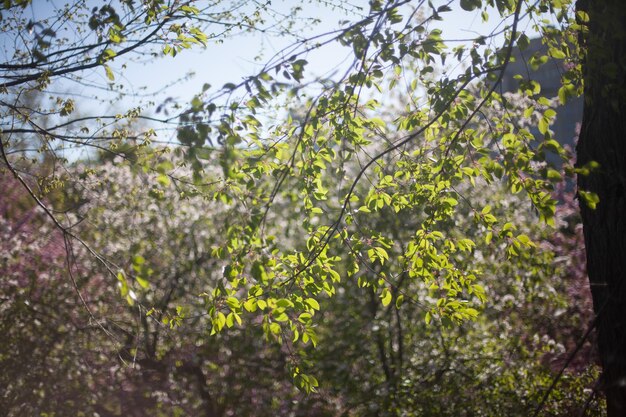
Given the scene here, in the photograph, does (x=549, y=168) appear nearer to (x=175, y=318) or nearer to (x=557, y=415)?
(x=175, y=318)

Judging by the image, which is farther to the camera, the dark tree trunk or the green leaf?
the green leaf

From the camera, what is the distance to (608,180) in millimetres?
3256

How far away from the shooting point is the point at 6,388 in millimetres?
8359

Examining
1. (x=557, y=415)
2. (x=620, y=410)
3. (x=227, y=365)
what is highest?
(x=227, y=365)

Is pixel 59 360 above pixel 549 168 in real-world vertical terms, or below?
above

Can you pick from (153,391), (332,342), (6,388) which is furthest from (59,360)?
(332,342)

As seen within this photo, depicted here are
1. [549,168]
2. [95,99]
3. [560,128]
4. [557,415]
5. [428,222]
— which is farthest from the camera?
[560,128]

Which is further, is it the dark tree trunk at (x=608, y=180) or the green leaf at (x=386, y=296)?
the green leaf at (x=386, y=296)

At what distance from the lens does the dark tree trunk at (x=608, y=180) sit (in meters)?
3.14

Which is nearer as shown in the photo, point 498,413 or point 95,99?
point 95,99

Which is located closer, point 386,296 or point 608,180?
point 608,180

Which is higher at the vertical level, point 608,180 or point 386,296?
point 608,180

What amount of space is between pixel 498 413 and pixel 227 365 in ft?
11.5

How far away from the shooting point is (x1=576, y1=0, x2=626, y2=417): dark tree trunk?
3.14 meters
